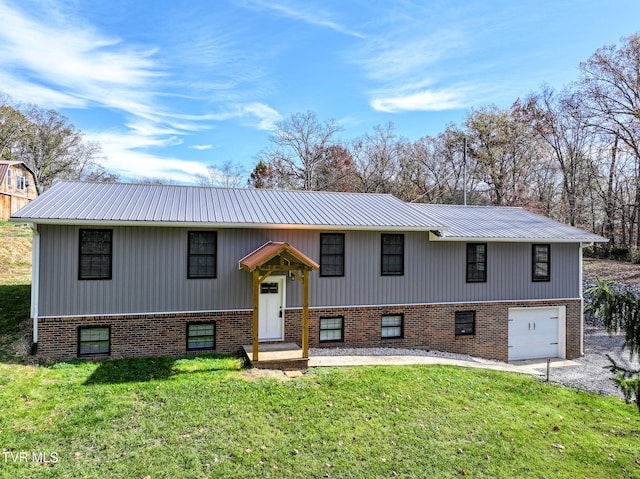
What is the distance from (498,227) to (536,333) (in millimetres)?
4229

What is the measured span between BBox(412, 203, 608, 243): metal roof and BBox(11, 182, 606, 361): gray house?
92mm

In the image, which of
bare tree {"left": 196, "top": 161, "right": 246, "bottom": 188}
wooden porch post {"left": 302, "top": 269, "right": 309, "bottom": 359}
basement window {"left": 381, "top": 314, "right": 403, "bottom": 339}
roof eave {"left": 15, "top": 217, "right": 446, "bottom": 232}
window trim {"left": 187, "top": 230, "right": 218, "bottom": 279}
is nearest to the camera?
roof eave {"left": 15, "top": 217, "right": 446, "bottom": 232}

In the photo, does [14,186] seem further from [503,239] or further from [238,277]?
[503,239]

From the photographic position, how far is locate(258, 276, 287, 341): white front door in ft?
39.1

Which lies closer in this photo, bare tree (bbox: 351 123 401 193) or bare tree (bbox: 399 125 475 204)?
bare tree (bbox: 399 125 475 204)

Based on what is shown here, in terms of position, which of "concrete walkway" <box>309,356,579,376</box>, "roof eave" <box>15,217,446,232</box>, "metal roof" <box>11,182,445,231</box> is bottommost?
"concrete walkway" <box>309,356,579,376</box>

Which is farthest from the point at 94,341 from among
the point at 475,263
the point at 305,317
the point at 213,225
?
the point at 475,263

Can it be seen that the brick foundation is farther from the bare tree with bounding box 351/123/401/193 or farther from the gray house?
the bare tree with bounding box 351/123/401/193

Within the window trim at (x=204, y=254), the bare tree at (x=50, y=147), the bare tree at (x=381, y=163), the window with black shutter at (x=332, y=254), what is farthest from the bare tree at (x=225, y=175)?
the window trim at (x=204, y=254)

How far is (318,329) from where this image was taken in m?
12.3

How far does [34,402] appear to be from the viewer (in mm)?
7516

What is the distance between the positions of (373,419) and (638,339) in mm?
4526

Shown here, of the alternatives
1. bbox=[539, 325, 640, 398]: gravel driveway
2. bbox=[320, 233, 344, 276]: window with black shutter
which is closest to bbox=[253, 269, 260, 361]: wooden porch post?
bbox=[320, 233, 344, 276]: window with black shutter

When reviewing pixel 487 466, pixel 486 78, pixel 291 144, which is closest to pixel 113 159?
pixel 291 144
